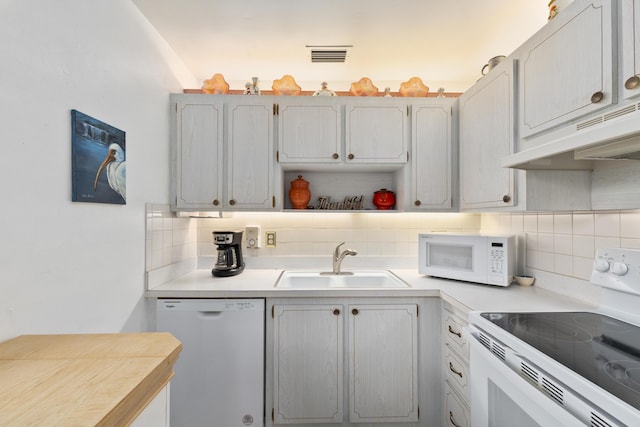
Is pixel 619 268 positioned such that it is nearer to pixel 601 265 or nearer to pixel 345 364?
pixel 601 265

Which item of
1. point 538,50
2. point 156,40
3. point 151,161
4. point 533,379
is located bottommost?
point 533,379

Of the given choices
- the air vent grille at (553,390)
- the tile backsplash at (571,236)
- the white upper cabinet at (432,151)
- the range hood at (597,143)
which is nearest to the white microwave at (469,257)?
the tile backsplash at (571,236)

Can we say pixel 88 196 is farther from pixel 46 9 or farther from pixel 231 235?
pixel 231 235

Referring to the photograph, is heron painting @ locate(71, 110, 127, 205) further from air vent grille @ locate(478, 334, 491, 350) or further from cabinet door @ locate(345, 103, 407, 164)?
air vent grille @ locate(478, 334, 491, 350)

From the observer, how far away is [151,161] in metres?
1.74

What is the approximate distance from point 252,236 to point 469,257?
156 centimetres

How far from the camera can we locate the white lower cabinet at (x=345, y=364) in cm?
166

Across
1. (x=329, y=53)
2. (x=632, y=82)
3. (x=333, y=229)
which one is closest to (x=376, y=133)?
(x=329, y=53)

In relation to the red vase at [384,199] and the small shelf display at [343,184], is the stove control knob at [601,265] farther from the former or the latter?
the small shelf display at [343,184]

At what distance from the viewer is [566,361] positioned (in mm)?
808

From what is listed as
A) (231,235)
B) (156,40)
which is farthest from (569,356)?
(156,40)

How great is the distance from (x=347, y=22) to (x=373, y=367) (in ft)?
6.72

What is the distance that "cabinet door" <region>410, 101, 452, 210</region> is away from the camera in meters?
2.01

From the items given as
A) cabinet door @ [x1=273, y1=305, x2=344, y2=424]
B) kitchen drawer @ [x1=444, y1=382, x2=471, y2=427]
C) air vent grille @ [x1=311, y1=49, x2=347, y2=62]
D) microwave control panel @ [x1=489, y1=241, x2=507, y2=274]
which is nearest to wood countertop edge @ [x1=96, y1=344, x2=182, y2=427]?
cabinet door @ [x1=273, y1=305, x2=344, y2=424]
